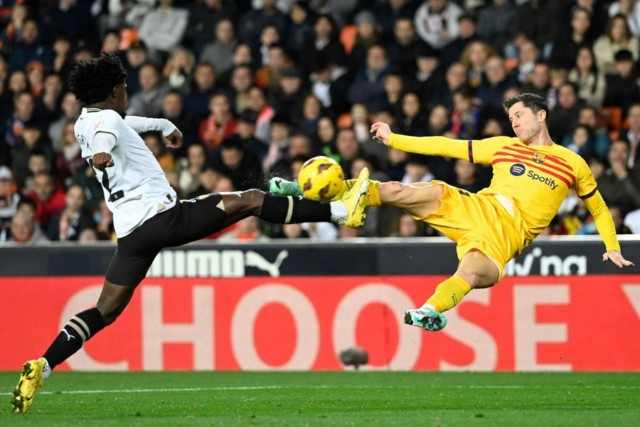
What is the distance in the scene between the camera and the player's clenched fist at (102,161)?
7.22m

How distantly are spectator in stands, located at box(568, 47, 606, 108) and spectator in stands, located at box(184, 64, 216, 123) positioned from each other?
4522 millimetres

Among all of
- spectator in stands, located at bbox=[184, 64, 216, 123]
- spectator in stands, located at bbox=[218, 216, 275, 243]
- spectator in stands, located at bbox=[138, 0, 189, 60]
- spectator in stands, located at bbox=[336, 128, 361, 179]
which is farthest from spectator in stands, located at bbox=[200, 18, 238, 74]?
spectator in stands, located at bbox=[218, 216, 275, 243]

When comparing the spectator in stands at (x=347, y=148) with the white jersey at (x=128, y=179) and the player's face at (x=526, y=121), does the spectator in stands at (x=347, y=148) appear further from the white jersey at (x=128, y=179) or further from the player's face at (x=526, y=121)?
the white jersey at (x=128, y=179)

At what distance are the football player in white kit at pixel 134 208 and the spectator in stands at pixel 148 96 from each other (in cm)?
746

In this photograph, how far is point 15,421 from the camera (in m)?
7.28

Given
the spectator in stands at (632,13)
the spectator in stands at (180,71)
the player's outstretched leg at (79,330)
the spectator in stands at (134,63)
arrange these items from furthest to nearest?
1. the spectator in stands at (134,63)
2. the spectator in stands at (180,71)
3. the spectator in stands at (632,13)
4. the player's outstretched leg at (79,330)

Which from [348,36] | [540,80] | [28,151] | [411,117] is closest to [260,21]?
[348,36]

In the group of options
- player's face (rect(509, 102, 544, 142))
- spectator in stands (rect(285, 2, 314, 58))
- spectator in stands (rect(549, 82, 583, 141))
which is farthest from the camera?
spectator in stands (rect(285, 2, 314, 58))

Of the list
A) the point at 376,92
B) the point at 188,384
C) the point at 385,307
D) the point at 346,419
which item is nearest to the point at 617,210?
the point at 385,307

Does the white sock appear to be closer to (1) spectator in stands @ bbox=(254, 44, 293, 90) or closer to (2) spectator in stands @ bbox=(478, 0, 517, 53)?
(2) spectator in stands @ bbox=(478, 0, 517, 53)

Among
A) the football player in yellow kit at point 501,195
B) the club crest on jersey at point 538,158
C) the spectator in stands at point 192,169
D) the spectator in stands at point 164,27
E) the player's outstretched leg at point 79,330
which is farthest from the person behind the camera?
the spectator in stands at point 164,27

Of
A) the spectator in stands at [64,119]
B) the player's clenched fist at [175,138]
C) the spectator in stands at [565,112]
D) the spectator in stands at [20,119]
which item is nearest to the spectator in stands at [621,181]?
the spectator in stands at [565,112]

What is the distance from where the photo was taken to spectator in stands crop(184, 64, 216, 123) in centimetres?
1504

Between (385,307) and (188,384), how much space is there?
7.35 ft
